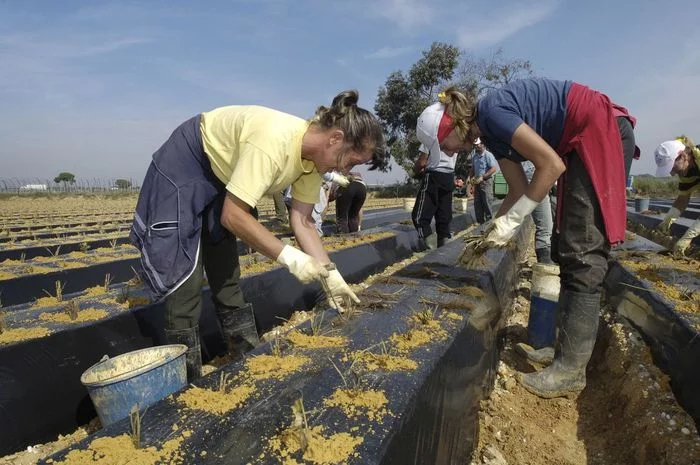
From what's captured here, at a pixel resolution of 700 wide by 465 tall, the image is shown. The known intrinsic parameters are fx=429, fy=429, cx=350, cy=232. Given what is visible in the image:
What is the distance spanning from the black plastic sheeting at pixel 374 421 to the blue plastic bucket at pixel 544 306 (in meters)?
0.81

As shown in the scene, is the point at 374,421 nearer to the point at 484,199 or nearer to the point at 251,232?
the point at 251,232

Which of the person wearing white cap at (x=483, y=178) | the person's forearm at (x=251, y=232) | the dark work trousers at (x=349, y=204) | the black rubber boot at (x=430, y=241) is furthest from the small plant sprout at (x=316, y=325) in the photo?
the person wearing white cap at (x=483, y=178)

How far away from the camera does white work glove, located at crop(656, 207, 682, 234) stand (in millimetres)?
5617

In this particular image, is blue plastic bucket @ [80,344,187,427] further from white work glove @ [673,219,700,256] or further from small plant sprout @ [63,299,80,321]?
white work glove @ [673,219,700,256]

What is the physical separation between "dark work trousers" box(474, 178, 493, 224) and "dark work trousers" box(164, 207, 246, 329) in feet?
22.6

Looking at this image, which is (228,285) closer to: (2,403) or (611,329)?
(2,403)

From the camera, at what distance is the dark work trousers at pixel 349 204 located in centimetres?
690

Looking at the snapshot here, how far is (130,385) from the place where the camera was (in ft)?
5.43

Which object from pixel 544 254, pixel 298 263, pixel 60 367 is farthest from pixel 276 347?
pixel 544 254

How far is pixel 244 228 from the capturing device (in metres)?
1.87

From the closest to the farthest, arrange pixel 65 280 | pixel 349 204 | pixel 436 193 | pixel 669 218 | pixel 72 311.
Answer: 1. pixel 72 311
2. pixel 65 280
3. pixel 436 193
4. pixel 669 218
5. pixel 349 204

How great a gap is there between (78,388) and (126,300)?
24.6 inches

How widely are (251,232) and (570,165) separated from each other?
5.53 feet

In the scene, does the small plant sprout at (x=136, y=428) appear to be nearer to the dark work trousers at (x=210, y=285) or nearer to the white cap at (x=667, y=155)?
the dark work trousers at (x=210, y=285)
